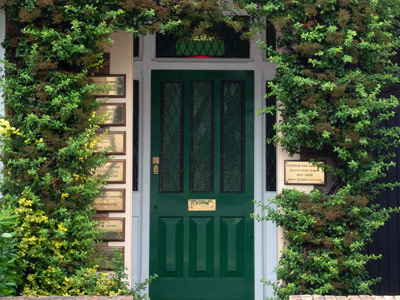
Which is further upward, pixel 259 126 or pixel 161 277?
pixel 259 126

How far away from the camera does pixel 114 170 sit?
6477mm

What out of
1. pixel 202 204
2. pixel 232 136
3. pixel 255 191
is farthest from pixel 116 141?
pixel 255 191

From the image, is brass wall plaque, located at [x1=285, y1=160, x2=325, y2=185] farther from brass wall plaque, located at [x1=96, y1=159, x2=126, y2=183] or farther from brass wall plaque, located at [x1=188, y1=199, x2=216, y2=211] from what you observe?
brass wall plaque, located at [x1=96, y1=159, x2=126, y2=183]

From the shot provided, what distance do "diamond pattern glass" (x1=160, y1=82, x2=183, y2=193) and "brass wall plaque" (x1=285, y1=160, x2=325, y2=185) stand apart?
4.80 feet

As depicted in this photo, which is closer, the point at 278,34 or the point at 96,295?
the point at 96,295

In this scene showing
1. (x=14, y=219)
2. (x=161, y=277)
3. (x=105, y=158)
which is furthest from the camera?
(x=161, y=277)

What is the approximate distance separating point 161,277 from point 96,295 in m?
1.39

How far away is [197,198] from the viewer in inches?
288

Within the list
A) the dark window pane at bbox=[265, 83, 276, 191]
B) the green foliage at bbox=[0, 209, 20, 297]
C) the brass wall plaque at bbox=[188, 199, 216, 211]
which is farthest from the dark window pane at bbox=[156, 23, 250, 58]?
the green foliage at bbox=[0, 209, 20, 297]

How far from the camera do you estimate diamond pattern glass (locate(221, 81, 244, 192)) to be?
7.35m

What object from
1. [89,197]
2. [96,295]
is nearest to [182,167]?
[89,197]

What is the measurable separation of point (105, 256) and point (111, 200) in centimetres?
54

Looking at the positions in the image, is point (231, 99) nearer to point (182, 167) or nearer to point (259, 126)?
point (259, 126)

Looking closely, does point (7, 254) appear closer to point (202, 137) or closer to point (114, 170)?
point (114, 170)
